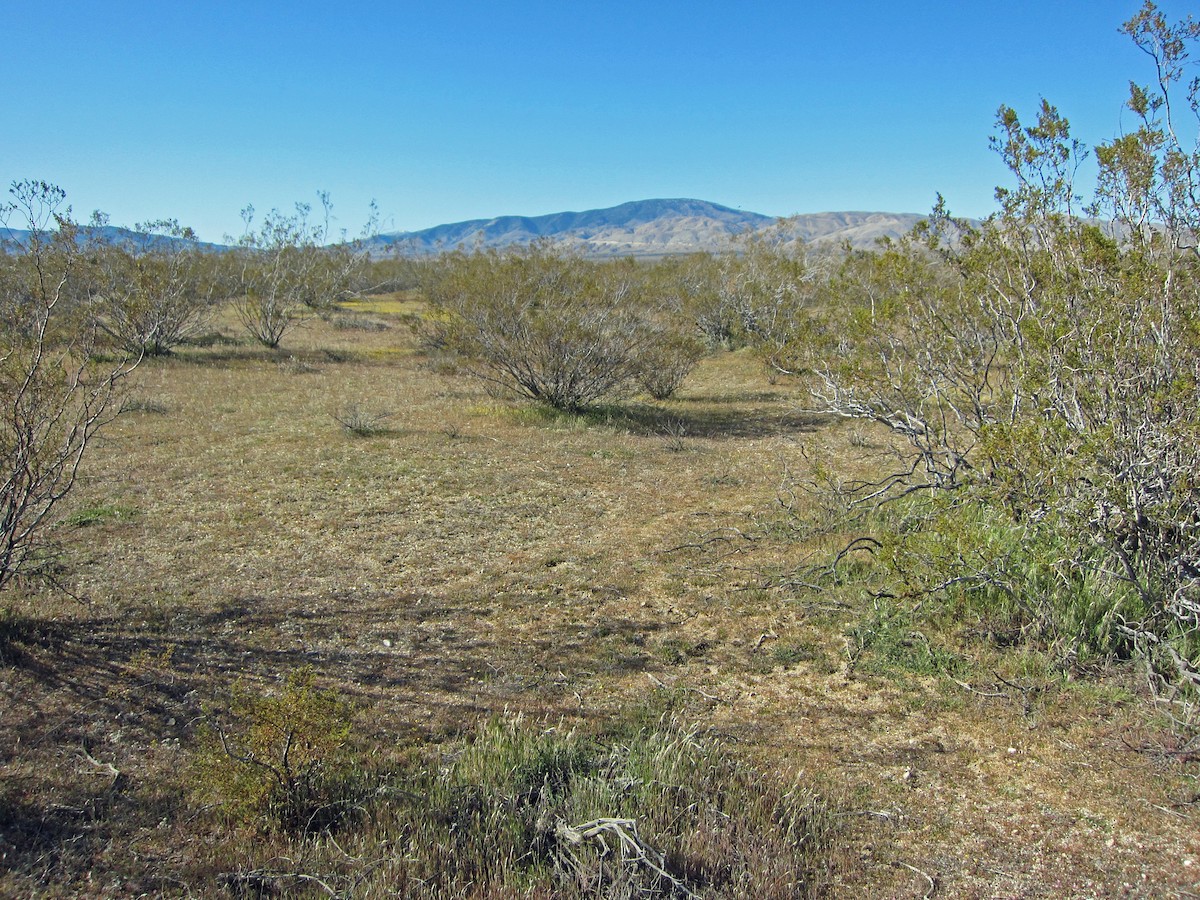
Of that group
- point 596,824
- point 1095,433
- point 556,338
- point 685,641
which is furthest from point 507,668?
point 556,338

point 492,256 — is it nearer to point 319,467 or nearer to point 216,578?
point 319,467

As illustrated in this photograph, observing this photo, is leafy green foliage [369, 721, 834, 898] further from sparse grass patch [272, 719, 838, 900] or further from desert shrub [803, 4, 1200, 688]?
desert shrub [803, 4, 1200, 688]

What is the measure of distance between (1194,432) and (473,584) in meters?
4.74

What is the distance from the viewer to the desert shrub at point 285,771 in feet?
10.2

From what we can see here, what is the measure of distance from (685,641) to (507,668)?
4.00 feet

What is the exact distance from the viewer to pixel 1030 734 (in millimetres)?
3889

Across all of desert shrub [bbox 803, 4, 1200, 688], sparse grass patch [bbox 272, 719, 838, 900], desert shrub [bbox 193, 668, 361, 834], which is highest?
desert shrub [bbox 803, 4, 1200, 688]

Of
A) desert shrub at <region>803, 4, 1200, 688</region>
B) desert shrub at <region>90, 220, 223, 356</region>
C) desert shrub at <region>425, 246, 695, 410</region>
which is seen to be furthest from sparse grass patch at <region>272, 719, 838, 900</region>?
desert shrub at <region>90, 220, 223, 356</region>

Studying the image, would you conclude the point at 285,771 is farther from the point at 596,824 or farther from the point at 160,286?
the point at 160,286

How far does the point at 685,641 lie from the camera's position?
5207mm

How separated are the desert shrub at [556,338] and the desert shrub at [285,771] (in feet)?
32.0

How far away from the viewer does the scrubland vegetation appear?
9.92 ft

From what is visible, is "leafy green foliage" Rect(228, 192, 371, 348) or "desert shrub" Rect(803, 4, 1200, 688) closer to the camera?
"desert shrub" Rect(803, 4, 1200, 688)

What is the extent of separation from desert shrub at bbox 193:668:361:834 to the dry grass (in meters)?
0.13
